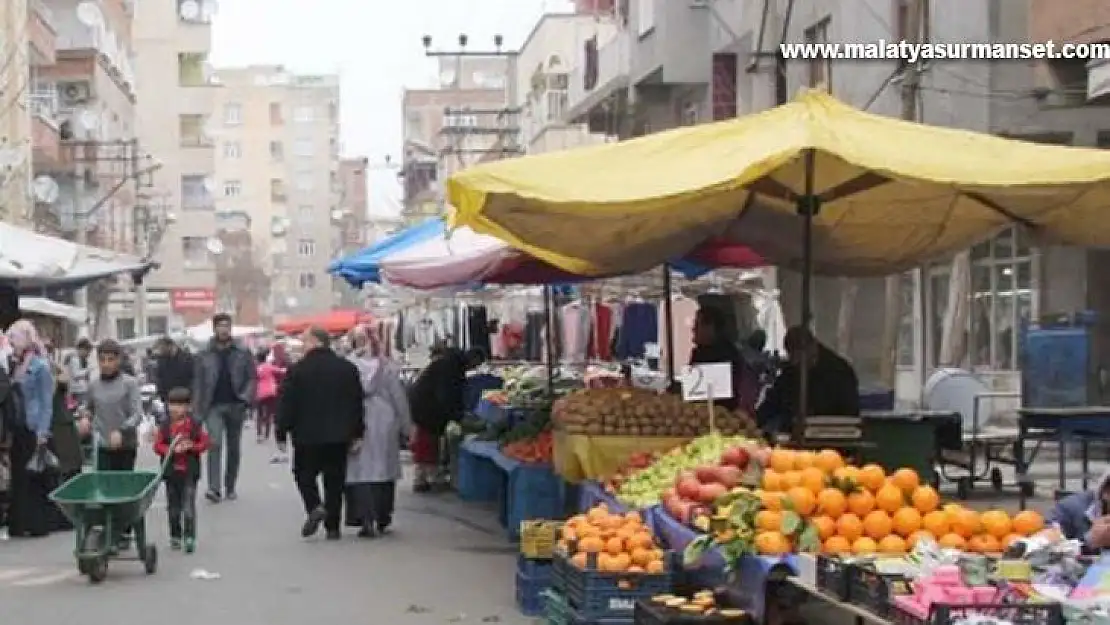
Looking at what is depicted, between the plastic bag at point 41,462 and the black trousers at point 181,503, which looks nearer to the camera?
the black trousers at point 181,503

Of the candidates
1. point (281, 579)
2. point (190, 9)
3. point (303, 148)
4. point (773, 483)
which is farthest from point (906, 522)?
point (303, 148)

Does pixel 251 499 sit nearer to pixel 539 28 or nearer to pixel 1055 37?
pixel 1055 37

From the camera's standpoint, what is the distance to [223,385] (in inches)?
755

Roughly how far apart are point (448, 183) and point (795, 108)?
1.93m

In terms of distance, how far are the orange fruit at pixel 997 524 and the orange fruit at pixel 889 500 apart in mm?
434

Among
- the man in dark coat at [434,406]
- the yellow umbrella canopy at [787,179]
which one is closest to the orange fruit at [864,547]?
the yellow umbrella canopy at [787,179]

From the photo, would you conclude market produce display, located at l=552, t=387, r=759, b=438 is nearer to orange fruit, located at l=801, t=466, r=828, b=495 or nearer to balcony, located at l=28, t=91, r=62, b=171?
orange fruit, located at l=801, t=466, r=828, b=495

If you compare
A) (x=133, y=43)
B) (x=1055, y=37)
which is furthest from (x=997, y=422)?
(x=133, y=43)

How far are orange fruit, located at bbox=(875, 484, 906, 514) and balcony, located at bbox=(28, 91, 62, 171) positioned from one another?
4118 cm

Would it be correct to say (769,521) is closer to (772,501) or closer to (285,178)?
(772,501)

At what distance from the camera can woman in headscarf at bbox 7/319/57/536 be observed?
1552cm

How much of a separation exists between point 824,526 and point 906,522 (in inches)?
15.0

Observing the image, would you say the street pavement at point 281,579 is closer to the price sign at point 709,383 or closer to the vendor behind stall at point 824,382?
the price sign at point 709,383

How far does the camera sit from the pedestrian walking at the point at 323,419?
15.3 meters
